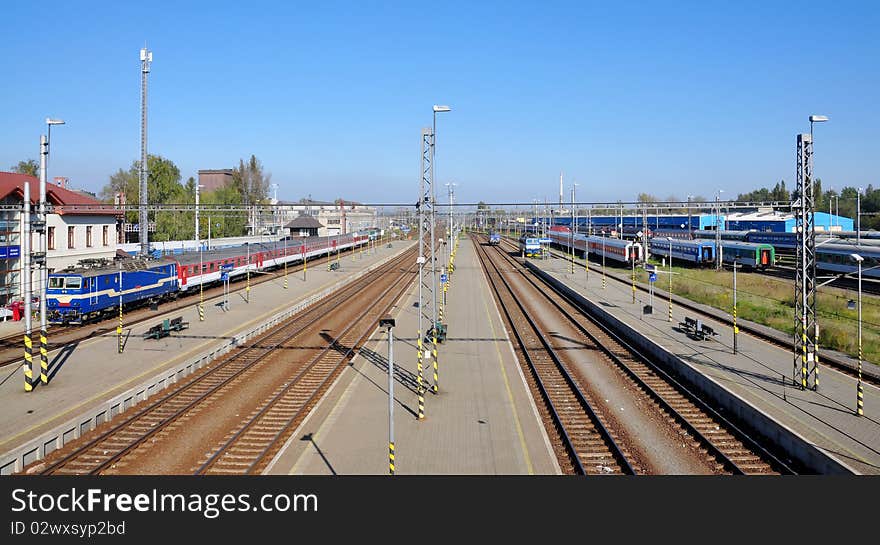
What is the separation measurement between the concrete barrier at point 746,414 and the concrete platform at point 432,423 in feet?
16.3

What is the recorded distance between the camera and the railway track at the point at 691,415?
45.3ft

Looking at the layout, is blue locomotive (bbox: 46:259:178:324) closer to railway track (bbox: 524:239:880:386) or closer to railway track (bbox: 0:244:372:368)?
railway track (bbox: 0:244:372:368)

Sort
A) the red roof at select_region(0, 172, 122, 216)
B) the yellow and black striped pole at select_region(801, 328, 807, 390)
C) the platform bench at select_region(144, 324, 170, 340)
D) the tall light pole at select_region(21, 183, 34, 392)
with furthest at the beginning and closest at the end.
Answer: the red roof at select_region(0, 172, 122, 216), the platform bench at select_region(144, 324, 170, 340), the yellow and black striped pole at select_region(801, 328, 807, 390), the tall light pole at select_region(21, 183, 34, 392)

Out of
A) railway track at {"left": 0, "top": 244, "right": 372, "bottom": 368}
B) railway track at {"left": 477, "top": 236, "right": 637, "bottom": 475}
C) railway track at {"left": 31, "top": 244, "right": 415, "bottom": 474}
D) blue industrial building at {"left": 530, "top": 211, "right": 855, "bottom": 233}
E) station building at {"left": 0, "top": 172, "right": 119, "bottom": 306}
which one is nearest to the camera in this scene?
railway track at {"left": 31, "top": 244, "right": 415, "bottom": 474}

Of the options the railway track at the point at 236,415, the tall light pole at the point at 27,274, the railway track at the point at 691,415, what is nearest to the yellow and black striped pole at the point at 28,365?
the tall light pole at the point at 27,274

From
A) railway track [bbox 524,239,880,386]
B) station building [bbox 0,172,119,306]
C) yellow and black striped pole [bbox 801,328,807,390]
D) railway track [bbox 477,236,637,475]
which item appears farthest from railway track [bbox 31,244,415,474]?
railway track [bbox 524,239,880,386]

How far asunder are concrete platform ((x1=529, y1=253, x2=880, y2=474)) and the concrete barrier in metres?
0.18

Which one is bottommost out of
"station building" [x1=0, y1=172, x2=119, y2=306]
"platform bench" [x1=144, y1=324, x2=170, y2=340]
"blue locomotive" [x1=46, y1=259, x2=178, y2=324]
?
"platform bench" [x1=144, y1=324, x2=170, y2=340]

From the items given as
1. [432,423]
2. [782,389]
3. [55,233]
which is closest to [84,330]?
[55,233]

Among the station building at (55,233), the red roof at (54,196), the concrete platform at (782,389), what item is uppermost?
the red roof at (54,196)

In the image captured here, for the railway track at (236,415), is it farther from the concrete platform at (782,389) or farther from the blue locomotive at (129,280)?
the concrete platform at (782,389)

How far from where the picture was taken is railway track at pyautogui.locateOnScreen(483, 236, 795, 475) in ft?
45.3

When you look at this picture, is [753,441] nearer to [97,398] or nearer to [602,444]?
[602,444]
